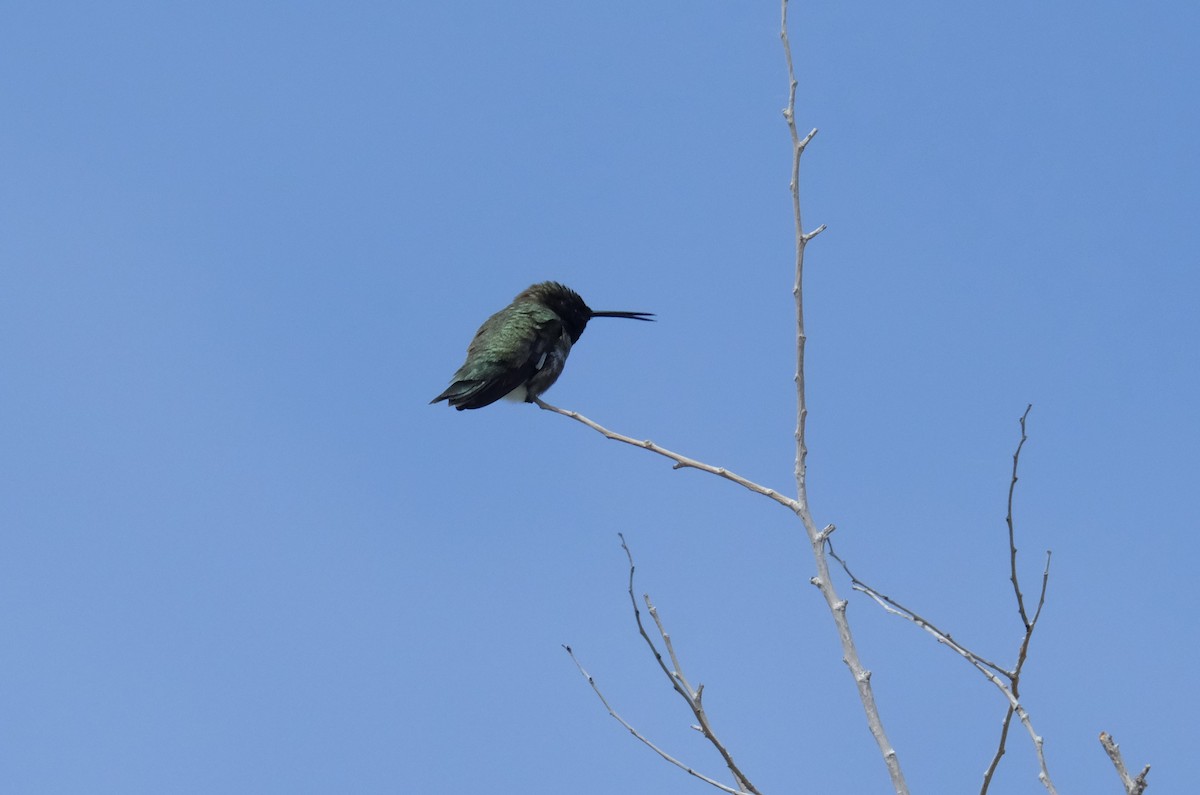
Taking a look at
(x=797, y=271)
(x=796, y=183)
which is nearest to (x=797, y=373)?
(x=797, y=271)

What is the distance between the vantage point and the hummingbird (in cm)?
983

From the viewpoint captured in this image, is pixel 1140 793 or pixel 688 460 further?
pixel 688 460

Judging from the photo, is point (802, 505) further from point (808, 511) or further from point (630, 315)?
point (630, 315)

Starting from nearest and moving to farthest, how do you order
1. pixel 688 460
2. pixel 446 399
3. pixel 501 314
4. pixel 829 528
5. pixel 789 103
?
1. pixel 829 528
2. pixel 789 103
3. pixel 688 460
4. pixel 446 399
5. pixel 501 314

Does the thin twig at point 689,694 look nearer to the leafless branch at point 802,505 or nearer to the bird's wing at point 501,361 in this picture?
the leafless branch at point 802,505

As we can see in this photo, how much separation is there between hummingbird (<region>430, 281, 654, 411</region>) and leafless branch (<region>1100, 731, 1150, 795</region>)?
6.68 metres

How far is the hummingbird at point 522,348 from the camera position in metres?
9.83

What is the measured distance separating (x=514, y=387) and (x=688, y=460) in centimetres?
541

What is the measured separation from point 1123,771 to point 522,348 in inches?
281

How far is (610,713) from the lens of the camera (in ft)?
14.0

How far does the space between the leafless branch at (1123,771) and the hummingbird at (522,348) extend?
263 inches

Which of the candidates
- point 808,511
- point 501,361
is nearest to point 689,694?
point 808,511

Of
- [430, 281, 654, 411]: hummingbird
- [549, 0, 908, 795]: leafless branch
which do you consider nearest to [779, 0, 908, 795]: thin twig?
[549, 0, 908, 795]: leafless branch

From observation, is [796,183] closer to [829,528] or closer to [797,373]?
[797,373]
